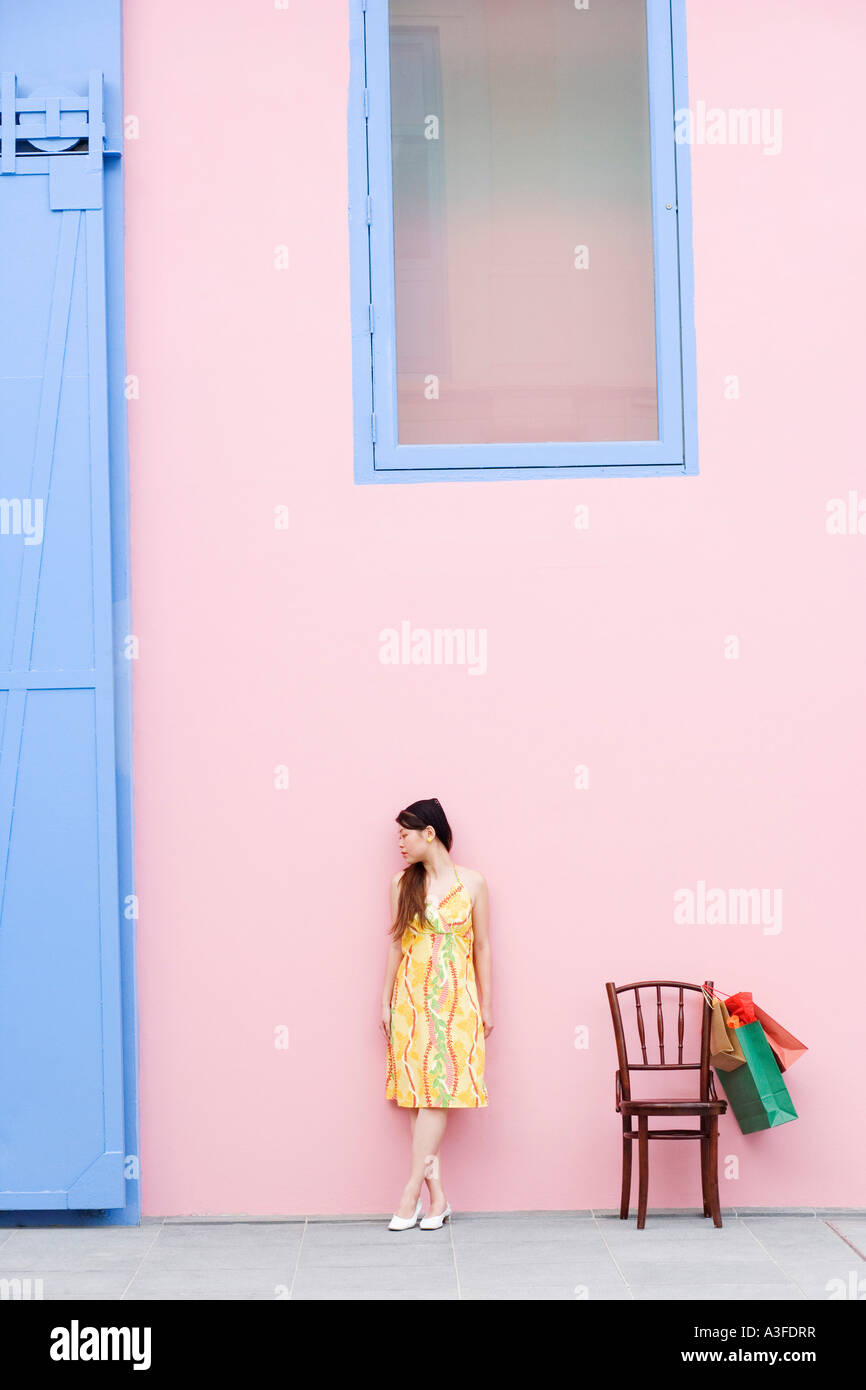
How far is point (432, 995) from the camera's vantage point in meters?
4.10

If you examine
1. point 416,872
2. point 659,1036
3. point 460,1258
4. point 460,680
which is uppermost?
point 460,680

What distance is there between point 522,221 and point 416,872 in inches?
87.7

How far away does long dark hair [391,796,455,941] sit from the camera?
13.4 feet

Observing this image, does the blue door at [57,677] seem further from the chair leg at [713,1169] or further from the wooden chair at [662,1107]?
the chair leg at [713,1169]

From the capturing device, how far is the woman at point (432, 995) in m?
4.07

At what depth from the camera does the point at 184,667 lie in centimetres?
428

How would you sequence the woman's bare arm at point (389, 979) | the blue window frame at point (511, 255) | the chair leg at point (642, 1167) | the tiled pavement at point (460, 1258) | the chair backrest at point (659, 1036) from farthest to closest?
the blue window frame at point (511, 255) < the woman's bare arm at point (389, 979) < the chair backrest at point (659, 1036) < the chair leg at point (642, 1167) < the tiled pavement at point (460, 1258)

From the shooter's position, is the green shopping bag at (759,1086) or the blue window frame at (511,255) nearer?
the green shopping bag at (759,1086)

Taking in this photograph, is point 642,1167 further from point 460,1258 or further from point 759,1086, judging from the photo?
point 460,1258

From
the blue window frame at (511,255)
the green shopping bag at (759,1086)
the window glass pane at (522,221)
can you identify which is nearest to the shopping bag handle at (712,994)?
the green shopping bag at (759,1086)

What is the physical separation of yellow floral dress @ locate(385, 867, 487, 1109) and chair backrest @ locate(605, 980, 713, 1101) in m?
0.43

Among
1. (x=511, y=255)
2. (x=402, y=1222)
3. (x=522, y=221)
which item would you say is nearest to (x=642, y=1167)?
(x=402, y=1222)

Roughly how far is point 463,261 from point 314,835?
200 centimetres

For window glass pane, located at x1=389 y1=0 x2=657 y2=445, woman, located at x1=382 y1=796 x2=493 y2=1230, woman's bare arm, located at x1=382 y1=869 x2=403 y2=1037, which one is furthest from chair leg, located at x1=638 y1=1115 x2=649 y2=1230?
window glass pane, located at x1=389 y1=0 x2=657 y2=445
